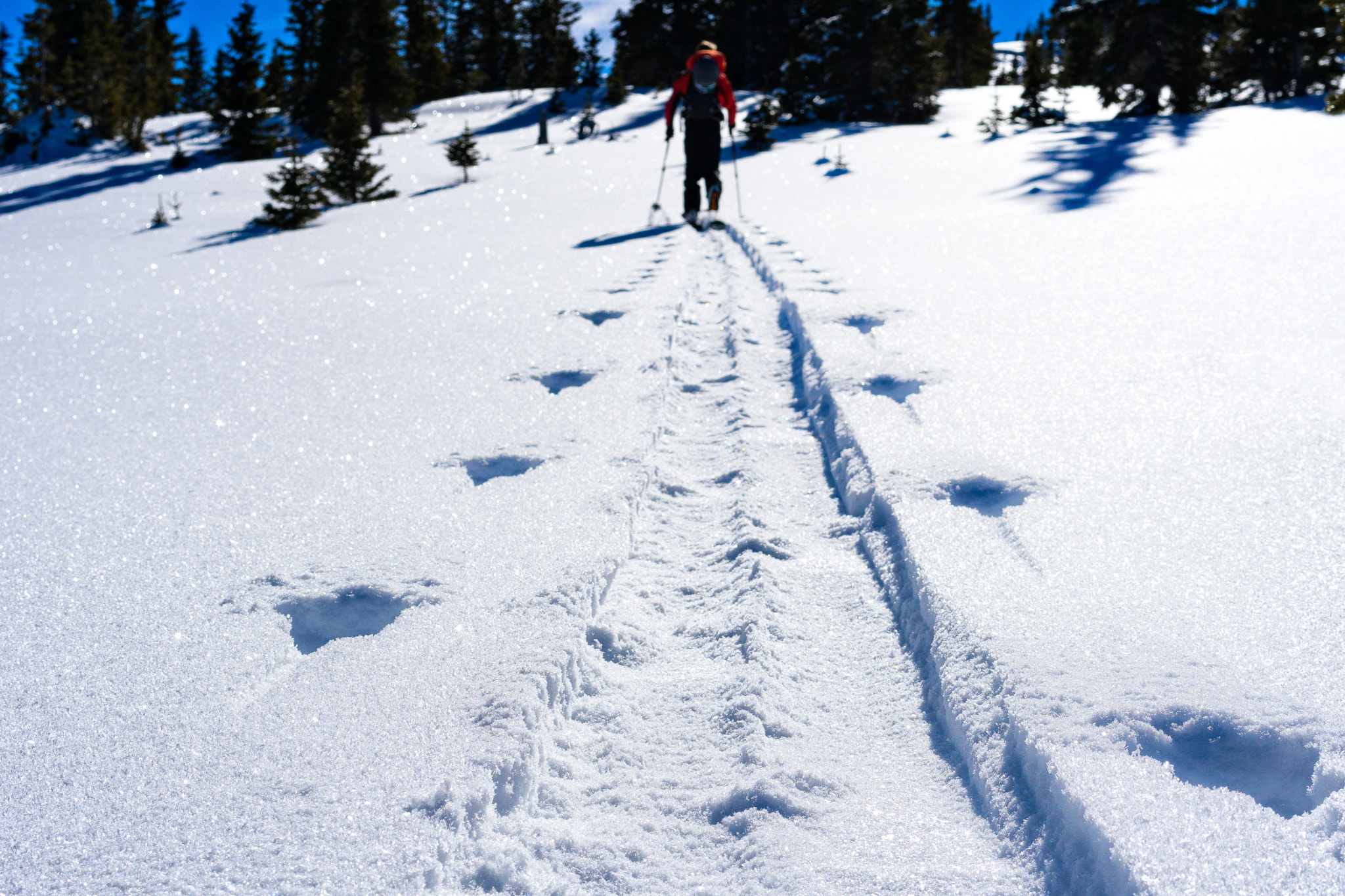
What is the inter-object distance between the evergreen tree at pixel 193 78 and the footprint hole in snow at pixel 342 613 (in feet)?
227

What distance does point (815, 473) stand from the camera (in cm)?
258

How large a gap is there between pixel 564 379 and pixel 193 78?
2824 inches

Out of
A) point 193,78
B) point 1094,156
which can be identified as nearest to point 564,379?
point 1094,156

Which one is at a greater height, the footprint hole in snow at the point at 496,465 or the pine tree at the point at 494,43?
the pine tree at the point at 494,43

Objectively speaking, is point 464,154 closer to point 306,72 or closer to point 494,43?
point 306,72

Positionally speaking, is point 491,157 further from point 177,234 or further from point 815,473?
point 815,473

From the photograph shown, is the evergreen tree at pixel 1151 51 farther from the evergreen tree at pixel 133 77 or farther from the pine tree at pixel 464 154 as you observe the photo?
the evergreen tree at pixel 133 77

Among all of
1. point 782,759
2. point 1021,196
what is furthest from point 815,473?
point 1021,196

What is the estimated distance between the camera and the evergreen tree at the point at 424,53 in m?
40.2

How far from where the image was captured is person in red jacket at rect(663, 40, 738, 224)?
7.93m

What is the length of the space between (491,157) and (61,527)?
2069 centimetres

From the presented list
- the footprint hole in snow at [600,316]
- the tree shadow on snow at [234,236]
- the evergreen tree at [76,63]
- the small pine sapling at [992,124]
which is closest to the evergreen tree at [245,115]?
the evergreen tree at [76,63]

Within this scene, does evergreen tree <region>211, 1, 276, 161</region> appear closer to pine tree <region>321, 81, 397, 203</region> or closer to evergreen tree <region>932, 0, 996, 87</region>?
pine tree <region>321, 81, 397, 203</region>

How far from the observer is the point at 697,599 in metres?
1.91
